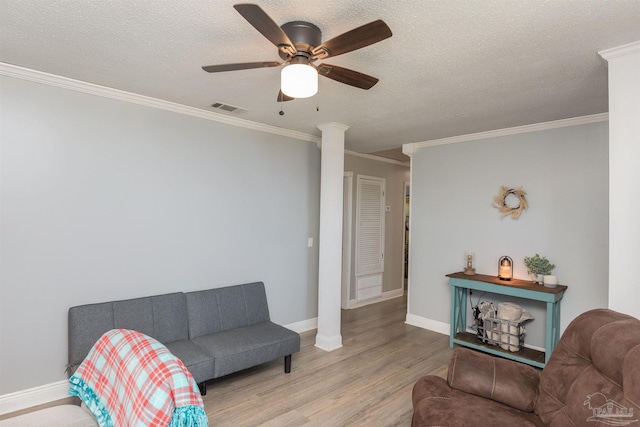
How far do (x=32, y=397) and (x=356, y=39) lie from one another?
10.8 feet

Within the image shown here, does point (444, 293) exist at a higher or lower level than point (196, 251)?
lower

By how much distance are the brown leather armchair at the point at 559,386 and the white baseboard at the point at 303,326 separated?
2450 millimetres

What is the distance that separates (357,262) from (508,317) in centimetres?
242

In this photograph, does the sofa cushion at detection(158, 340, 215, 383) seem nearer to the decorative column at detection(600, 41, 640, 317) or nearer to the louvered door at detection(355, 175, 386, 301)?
the decorative column at detection(600, 41, 640, 317)

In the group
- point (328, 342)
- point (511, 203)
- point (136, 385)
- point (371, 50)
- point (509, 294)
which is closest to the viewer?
point (136, 385)

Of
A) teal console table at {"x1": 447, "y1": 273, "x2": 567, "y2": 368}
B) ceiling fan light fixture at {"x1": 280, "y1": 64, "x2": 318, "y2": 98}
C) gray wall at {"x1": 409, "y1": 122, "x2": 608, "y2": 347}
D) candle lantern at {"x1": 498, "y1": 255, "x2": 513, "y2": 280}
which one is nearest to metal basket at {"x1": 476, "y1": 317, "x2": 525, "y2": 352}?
teal console table at {"x1": 447, "y1": 273, "x2": 567, "y2": 368}

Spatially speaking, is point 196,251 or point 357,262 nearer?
point 196,251

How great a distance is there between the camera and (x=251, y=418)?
2.58 meters

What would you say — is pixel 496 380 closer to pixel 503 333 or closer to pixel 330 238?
pixel 503 333

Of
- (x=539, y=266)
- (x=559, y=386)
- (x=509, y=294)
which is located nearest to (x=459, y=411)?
(x=559, y=386)

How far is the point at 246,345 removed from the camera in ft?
10.0

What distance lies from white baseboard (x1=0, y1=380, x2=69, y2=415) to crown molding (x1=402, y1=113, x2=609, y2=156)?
444cm

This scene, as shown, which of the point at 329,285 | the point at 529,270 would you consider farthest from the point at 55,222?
the point at 529,270

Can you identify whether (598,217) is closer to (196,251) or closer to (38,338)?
(196,251)
